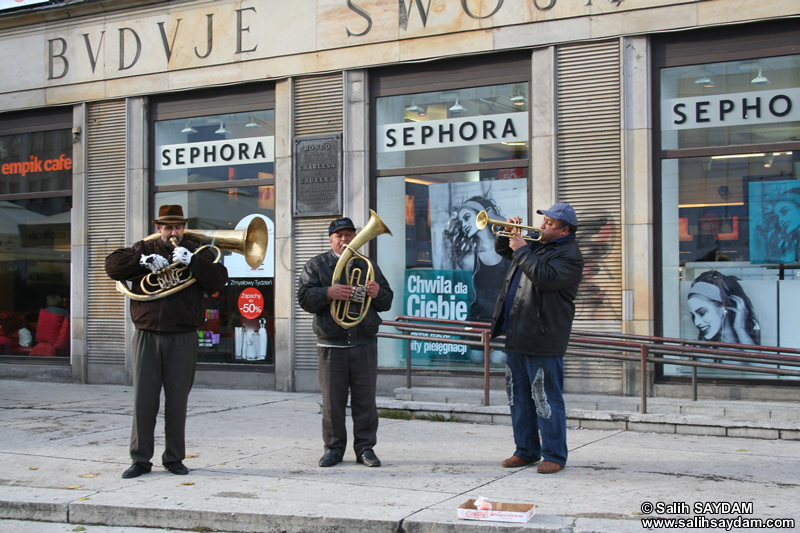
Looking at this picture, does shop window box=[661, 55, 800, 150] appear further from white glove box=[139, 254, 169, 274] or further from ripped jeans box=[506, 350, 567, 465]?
Answer: white glove box=[139, 254, 169, 274]

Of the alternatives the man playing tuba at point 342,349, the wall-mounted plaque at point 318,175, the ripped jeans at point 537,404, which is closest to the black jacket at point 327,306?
the man playing tuba at point 342,349

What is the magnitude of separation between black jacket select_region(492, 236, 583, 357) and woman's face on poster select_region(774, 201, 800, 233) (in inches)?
170

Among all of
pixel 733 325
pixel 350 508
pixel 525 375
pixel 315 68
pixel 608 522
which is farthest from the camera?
pixel 315 68

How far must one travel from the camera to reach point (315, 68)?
11.8 metres

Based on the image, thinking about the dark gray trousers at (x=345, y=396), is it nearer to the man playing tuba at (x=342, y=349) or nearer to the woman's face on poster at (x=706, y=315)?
the man playing tuba at (x=342, y=349)

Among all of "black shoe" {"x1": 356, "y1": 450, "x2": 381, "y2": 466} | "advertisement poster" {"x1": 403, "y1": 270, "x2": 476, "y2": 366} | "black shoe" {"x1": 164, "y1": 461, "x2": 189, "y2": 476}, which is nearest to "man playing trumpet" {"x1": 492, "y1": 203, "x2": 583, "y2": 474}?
"black shoe" {"x1": 356, "y1": 450, "x2": 381, "y2": 466}

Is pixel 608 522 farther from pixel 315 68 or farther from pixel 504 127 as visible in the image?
pixel 315 68

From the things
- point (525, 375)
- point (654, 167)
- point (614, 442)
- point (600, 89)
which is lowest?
point (614, 442)

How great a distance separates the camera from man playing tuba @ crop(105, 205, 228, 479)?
21.0 ft

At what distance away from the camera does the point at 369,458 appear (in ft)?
21.6

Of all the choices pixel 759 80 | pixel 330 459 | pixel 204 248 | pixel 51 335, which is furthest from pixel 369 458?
pixel 51 335

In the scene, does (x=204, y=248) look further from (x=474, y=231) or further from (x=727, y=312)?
(x=727, y=312)

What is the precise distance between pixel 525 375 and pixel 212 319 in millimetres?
7246

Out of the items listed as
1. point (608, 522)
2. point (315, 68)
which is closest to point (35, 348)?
point (315, 68)
